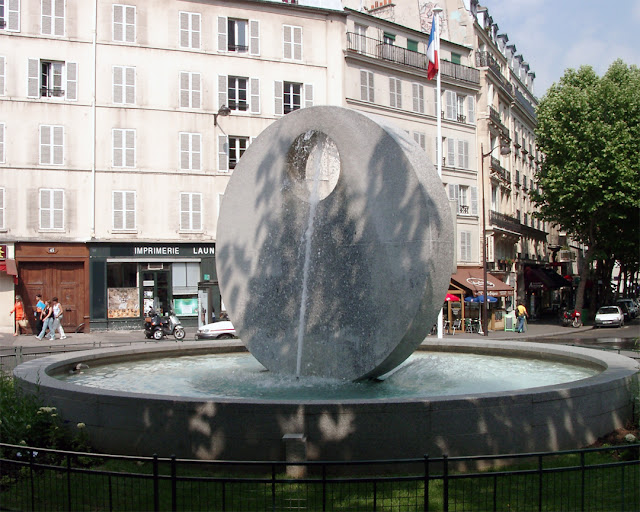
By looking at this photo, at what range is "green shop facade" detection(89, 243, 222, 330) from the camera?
32625 millimetres

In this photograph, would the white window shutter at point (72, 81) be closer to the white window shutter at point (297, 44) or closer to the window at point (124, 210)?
the window at point (124, 210)

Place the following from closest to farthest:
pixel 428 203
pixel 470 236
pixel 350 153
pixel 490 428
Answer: pixel 490 428
pixel 428 203
pixel 350 153
pixel 470 236

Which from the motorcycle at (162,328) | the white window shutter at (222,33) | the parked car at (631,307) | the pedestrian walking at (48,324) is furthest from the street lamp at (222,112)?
the parked car at (631,307)

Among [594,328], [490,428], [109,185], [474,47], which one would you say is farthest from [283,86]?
[490,428]

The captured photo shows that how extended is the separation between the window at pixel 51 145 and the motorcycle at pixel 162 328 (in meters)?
8.59

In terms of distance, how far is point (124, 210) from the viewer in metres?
32.9

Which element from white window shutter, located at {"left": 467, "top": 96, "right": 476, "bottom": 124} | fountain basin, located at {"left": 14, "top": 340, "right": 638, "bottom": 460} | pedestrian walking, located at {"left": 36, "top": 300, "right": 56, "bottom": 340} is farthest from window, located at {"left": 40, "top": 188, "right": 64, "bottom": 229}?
white window shutter, located at {"left": 467, "top": 96, "right": 476, "bottom": 124}

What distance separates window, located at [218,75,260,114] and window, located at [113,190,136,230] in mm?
6657

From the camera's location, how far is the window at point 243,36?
35594 millimetres

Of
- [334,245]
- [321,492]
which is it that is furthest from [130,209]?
[321,492]

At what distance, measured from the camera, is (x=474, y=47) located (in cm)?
4675

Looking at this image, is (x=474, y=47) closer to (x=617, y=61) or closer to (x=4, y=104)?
(x=617, y=61)

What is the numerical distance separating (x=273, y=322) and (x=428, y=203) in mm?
3020

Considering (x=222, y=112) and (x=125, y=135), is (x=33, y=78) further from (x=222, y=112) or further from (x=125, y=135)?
(x=222, y=112)
